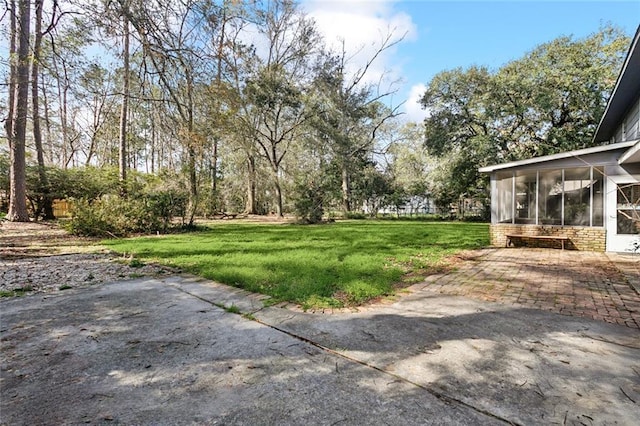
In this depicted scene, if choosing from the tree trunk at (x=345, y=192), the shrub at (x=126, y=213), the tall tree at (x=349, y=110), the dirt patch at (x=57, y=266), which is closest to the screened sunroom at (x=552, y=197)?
the dirt patch at (x=57, y=266)

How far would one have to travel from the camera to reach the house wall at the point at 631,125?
8.85 metres

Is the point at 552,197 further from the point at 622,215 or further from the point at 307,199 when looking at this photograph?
the point at 307,199

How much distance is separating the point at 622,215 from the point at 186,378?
1004 centimetres

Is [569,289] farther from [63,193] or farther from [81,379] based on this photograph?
[63,193]

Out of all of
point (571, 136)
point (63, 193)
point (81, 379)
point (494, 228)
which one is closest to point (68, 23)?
point (81, 379)

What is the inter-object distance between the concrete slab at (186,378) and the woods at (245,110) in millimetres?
3852

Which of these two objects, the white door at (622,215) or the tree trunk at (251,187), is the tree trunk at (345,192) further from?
the white door at (622,215)

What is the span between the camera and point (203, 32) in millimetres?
4965

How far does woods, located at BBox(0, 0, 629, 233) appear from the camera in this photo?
196 inches

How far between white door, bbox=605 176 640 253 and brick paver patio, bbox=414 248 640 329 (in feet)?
1.80

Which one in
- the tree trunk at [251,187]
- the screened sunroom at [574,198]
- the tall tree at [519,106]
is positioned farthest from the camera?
the tree trunk at [251,187]

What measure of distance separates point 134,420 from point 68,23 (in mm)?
5525

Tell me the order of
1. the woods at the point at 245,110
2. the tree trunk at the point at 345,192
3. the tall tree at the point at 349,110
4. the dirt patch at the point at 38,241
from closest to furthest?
the woods at the point at 245,110
the dirt patch at the point at 38,241
the tall tree at the point at 349,110
the tree trunk at the point at 345,192

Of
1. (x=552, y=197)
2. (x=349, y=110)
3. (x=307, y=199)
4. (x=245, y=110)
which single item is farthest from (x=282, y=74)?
(x=552, y=197)
